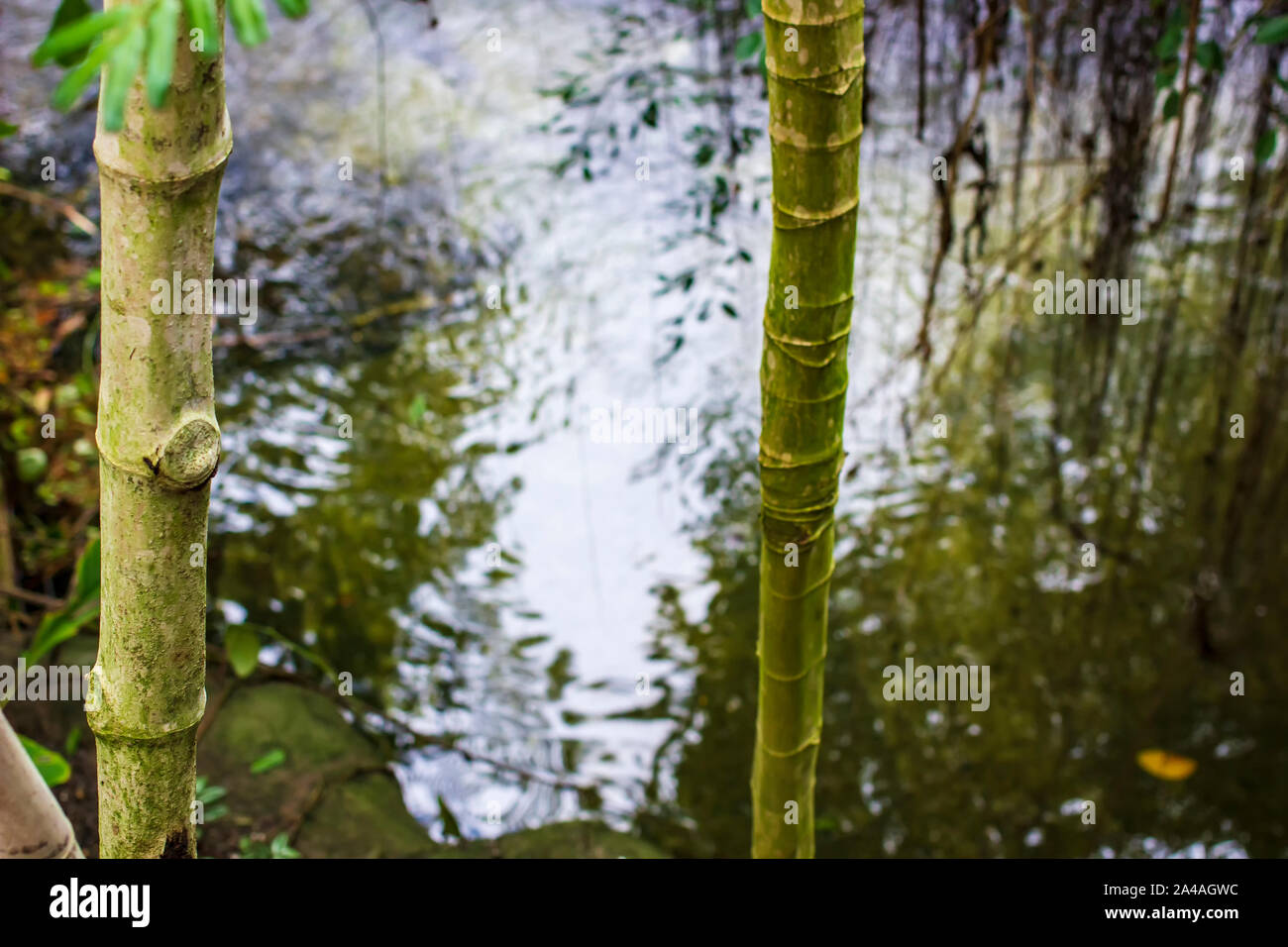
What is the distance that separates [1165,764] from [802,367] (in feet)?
6.59

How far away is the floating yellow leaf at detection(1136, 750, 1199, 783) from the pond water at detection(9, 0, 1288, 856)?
0.03 m

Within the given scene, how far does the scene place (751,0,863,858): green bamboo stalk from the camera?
2.57 ft

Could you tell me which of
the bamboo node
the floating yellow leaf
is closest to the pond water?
the floating yellow leaf

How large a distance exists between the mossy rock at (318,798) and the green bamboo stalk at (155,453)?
45.9 inches

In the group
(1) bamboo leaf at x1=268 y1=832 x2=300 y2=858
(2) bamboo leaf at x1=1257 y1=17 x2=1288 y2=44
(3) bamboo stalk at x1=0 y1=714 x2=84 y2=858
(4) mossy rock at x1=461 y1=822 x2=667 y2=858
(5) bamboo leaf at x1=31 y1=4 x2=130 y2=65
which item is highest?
(2) bamboo leaf at x1=1257 y1=17 x2=1288 y2=44

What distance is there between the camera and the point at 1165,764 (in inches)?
94.3

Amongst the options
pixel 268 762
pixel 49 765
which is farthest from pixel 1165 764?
pixel 49 765

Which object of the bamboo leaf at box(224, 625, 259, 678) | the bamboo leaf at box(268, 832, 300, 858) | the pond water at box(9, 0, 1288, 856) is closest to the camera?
the bamboo leaf at box(268, 832, 300, 858)

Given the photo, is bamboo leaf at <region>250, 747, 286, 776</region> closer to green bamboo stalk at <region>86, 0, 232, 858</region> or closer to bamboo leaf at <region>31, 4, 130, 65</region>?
green bamboo stalk at <region>86, 0, 232, 858</region>

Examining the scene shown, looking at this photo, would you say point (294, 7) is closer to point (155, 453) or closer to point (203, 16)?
point (203, 16)

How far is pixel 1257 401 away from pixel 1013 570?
0.90 m

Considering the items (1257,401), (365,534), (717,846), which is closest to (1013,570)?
(1257,401)

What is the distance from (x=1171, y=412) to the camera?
301 centimetres

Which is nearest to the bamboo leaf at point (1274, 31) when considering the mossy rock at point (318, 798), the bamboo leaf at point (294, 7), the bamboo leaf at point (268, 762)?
the bamboo leaf at point (294, 7)
